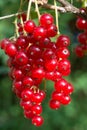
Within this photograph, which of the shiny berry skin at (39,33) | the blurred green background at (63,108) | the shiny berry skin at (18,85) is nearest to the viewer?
the shiny berry skin at (39,33)

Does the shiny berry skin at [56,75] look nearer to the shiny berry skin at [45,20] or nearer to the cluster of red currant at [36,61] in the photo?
the cluster of red currant at [36,61]

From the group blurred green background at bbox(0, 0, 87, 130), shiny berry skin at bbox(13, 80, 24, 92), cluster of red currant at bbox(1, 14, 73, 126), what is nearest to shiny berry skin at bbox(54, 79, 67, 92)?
cluster of red currant at bbox(1, 14, 73, 126)

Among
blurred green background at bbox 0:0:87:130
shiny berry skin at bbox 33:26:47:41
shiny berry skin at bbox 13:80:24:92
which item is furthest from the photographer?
blurred green background at bbox 0:0:87:130

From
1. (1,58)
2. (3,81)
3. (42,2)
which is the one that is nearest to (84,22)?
(42,2)

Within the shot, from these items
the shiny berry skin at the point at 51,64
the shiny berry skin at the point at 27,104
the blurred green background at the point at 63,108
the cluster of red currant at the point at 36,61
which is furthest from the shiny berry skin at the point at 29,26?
the blurred green background at the point at 63,108

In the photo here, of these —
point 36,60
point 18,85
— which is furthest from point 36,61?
point 18,85

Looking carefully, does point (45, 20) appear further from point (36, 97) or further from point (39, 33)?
point (36, 97)

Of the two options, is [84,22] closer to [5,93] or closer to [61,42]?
[61,42]

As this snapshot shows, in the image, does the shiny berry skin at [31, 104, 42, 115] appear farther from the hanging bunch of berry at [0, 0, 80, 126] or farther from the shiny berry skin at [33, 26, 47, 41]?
the shiny berry skin at [33, 26, 47, 41]
